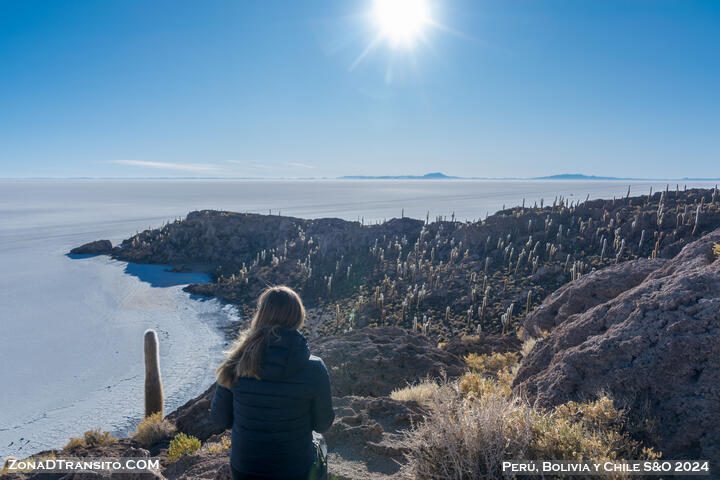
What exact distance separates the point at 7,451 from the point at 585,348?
1512 centimetres

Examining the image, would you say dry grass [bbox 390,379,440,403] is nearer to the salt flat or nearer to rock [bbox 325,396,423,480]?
rock [bbox 325,396,423,480]

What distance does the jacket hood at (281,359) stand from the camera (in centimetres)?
254

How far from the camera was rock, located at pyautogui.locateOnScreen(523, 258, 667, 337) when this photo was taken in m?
9.56

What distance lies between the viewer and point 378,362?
10.3m

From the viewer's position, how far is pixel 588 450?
3.65 m

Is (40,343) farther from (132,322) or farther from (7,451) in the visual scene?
(7,451)

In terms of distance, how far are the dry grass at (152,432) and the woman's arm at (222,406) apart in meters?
7.44

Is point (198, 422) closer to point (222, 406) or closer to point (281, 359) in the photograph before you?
point (222, 406)

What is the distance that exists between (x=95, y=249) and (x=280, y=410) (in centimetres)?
4851

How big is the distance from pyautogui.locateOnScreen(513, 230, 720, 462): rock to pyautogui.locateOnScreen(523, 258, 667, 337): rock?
3.67 m

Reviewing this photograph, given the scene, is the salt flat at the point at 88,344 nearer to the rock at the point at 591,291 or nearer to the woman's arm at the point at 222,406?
the woman's arm at the point at 222,406

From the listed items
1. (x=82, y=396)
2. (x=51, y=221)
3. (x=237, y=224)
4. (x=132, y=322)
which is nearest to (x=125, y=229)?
(x=51, y=221)

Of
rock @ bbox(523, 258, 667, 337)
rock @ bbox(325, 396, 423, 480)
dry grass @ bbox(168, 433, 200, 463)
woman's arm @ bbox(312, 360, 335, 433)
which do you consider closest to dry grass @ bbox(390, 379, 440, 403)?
rock @ bbox(325, 396, 423, 480)

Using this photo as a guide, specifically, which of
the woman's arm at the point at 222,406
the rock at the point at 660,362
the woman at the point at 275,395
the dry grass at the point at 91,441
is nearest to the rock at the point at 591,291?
the rock at the point at 660,362
